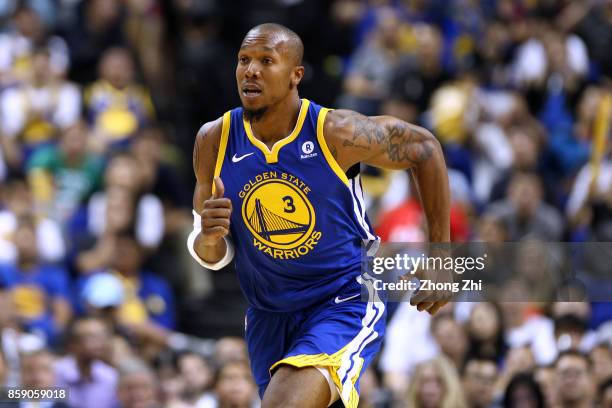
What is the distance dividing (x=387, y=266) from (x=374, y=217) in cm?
537

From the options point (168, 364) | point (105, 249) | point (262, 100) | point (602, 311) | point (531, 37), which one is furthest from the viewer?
point (531, 37)

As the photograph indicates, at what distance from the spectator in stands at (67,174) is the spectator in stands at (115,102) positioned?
24.0 inches

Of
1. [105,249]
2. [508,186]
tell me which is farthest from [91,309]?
[508,186]

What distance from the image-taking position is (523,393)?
29.5 feet

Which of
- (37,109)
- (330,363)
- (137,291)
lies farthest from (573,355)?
(37,109)

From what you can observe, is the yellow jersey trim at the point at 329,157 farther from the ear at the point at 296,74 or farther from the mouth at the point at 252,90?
the mouth at the point at 252,90

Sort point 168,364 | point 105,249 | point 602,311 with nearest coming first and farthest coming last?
point 602,311, point 168,364, point 105,249

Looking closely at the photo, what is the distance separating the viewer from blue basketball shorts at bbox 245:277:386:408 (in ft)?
20.7

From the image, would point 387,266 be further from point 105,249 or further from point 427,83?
point 427,83

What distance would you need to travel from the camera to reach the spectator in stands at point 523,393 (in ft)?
29.3

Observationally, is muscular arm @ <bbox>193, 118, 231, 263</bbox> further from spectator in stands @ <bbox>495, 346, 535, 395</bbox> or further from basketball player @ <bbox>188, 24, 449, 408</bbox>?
spectator in stands @ <bbox>495, 346, 535, 395</bbox>

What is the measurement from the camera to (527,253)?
25.6ft

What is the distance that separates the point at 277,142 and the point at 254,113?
0.69 ft

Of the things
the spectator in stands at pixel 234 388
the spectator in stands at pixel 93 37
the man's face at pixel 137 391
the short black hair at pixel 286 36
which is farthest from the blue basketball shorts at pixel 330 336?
the spectator in stands at pixel 93 37
